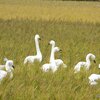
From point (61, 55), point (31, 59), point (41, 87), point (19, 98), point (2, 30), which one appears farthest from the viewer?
point (2, 30)

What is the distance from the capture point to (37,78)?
720cm

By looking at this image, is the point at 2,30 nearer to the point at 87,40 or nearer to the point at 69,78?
the point at 87,40

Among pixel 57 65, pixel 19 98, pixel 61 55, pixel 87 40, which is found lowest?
pixel 19 98

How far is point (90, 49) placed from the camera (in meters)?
14.1

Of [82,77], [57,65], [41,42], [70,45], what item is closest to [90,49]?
[70,45]

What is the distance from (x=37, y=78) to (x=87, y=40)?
9.97 meters

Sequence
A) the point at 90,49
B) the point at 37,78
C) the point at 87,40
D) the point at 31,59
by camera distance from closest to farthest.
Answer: the point at 37,78 < the point at 31,59 < the point at 90,49 < the point at 87,40

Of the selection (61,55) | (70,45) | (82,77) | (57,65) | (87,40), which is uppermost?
(87,40)

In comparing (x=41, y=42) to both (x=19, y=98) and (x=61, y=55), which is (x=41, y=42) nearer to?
(x=61, y=55)

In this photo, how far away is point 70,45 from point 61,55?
6.60ft

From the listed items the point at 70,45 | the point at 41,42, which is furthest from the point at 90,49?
the point at 41,42

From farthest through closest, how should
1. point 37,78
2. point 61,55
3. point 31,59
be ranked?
point 61,55, point 31,59, point 37,78

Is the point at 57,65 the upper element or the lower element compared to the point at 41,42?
lower

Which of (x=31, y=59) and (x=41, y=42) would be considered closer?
(x=31, y=59)
